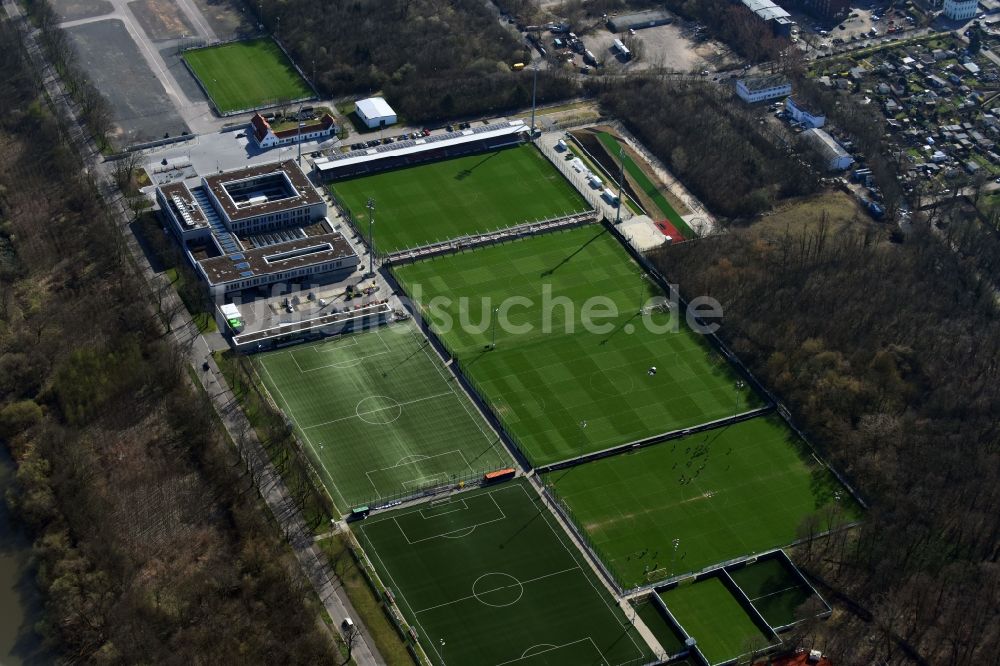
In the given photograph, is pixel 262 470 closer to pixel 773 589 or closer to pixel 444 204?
pixel 773 589

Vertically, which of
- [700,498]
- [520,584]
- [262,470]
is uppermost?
[262,470]

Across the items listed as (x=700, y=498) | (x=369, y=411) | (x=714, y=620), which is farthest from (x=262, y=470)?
(x=714, y=620)

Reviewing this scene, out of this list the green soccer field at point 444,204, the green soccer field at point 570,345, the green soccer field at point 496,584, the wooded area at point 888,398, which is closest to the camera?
the green soccer field at point 496,584

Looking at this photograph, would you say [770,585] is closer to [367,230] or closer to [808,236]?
[808,236]

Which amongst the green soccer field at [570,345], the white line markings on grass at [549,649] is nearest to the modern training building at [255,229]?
the green soccer field at [570,345]

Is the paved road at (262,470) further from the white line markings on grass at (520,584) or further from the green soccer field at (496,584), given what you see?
the white line markings on grass at (520,584)

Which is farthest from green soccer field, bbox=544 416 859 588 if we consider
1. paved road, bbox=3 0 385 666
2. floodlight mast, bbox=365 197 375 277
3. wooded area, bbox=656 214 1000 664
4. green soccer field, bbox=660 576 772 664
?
floodlight mast, bbox=365 197 375 277
